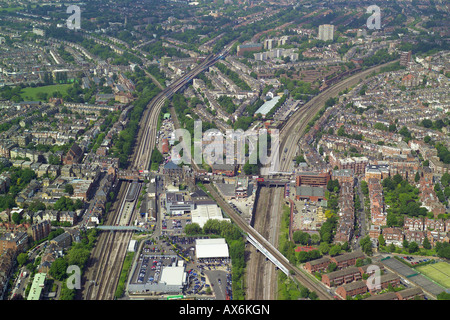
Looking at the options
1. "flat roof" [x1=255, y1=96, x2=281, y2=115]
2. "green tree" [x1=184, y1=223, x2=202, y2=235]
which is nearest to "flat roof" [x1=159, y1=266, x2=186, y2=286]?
"green tree" [x1=184, y1=223, x2=202, y2=235]

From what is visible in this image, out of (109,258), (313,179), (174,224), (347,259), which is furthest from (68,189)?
(347,259)

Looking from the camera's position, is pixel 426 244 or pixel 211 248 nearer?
pixel 211 248

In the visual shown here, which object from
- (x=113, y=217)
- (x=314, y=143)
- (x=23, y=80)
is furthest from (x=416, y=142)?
(x=23, y=80)

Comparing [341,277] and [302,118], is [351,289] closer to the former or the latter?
[341,277]

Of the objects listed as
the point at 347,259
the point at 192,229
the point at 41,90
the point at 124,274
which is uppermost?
the point at 41,90

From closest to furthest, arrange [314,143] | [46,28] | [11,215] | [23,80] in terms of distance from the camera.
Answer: [11,215], [314,143], [23,80], [46,28]

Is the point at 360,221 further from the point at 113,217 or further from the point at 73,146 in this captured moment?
the point at 73,146

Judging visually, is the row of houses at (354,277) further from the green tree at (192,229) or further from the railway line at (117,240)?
the railway line at (117,240)
